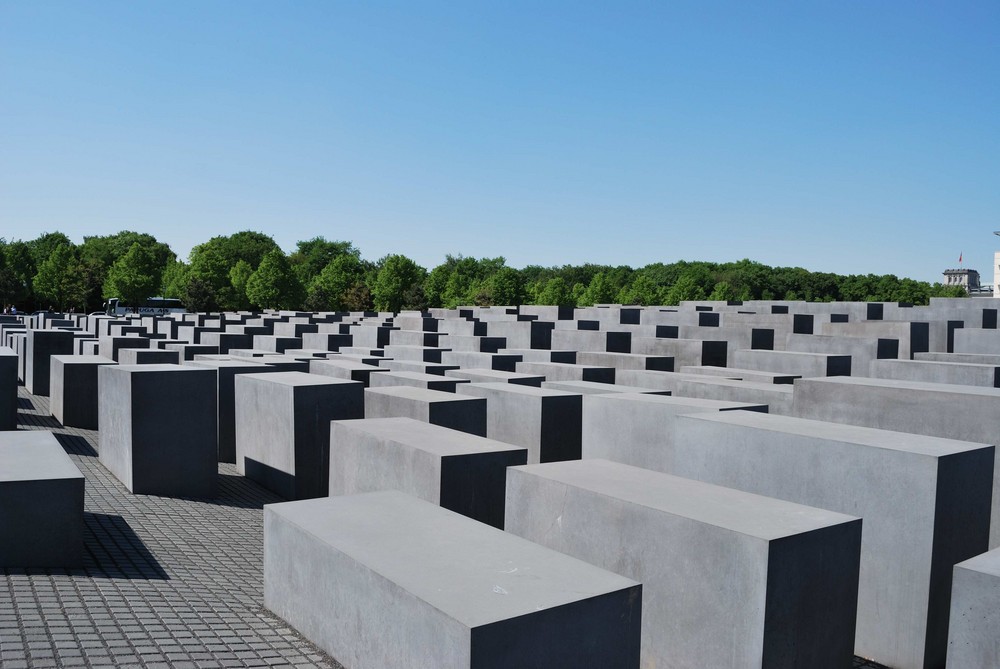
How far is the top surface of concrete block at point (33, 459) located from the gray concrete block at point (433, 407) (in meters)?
4.52

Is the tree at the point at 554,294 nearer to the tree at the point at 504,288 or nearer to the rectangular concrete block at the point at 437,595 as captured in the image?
the tree at the point at 504,288

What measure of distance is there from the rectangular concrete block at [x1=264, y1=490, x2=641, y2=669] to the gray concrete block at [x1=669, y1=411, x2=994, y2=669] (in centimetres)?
331

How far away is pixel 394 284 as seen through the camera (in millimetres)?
68875

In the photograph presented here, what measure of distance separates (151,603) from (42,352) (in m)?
15.9

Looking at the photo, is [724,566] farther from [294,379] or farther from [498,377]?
[498,377]

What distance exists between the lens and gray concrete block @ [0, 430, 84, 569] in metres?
6.92

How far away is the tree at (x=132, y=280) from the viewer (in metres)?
65.7

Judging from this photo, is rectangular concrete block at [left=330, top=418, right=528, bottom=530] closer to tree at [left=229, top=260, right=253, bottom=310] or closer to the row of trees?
the row of trees

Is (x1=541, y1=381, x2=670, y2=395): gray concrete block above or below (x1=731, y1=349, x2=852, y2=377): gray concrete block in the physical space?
below

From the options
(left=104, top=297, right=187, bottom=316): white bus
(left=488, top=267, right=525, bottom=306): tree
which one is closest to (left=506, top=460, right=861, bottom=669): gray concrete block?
(left=104, top=297, right=187, bottom=316): white bus

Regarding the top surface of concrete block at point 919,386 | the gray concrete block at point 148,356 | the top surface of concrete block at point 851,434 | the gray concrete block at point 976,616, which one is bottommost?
the gray concrete block at point 976,616

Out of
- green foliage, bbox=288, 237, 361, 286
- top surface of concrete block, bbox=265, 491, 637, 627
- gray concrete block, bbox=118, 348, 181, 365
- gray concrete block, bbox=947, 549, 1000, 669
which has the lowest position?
gray concrete block, bbox=947, 549, 1000, 669

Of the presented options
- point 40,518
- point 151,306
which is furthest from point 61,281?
point 40,518

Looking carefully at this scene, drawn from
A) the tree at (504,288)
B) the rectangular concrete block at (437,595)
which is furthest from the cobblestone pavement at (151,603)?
the tree at (504,288)
